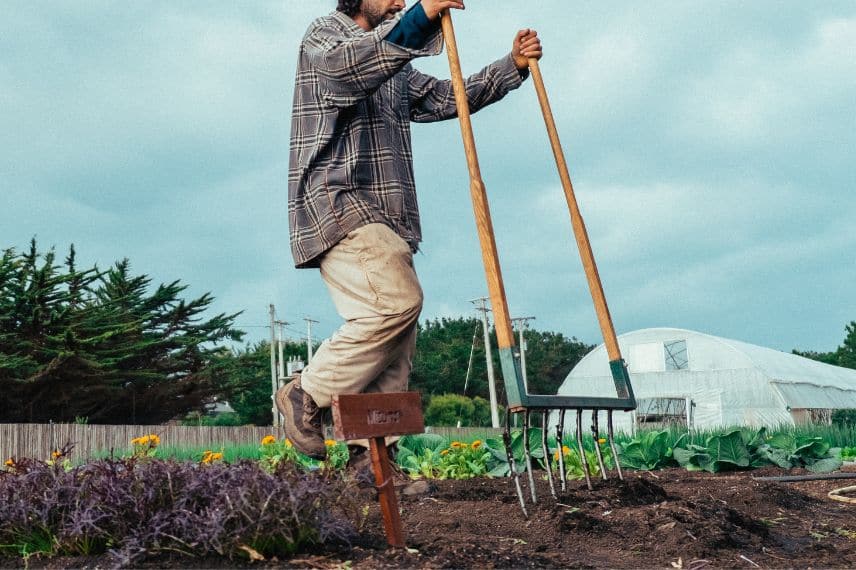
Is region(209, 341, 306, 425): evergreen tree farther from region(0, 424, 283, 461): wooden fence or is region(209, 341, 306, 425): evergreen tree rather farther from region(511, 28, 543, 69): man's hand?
region(511, 28, 543, 69): man's hand

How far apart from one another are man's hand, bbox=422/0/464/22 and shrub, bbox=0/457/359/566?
174 centimetres

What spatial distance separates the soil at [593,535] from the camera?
2.16m

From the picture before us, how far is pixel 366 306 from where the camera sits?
3.40 meters

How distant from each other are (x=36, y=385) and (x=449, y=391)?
2453 cm

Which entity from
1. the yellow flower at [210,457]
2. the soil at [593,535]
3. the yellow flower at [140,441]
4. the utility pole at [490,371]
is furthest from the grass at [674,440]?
the utility pole at [490,371]

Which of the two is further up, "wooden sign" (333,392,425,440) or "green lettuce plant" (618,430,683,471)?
"wooden sign" (333,392,425,440)

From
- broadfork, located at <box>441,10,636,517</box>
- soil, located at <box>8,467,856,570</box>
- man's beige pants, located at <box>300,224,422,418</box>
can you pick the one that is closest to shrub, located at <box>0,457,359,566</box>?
soil, located at <box>8,467,856,570</box>

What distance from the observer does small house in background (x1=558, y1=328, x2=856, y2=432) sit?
83.0 ft

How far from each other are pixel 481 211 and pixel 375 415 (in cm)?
116

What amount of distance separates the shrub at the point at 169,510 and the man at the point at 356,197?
98 cm

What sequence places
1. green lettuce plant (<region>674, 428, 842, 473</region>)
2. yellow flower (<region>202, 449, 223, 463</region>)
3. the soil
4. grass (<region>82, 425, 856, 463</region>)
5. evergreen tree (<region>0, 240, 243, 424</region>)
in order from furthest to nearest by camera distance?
evergreen tree (<region>0, 240, 243, 424</region>), grass (<region>82, 425, 856, 463</region>), green lettuce plant (<region>674, 428, 842, 473</region>), yellow flower (<region>202, 449, 223, 463</region>), the soil

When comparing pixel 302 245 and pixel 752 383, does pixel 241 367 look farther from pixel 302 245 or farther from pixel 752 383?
pixel 302 245

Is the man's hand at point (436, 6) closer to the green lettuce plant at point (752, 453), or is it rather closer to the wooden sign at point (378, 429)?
the wooden sign at point (378, 429)

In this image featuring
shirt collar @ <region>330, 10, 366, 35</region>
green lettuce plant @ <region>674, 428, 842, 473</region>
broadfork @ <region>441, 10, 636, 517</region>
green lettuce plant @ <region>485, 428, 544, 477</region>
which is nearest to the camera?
broadfork @ <region>441, 10, 636, 517</region>
